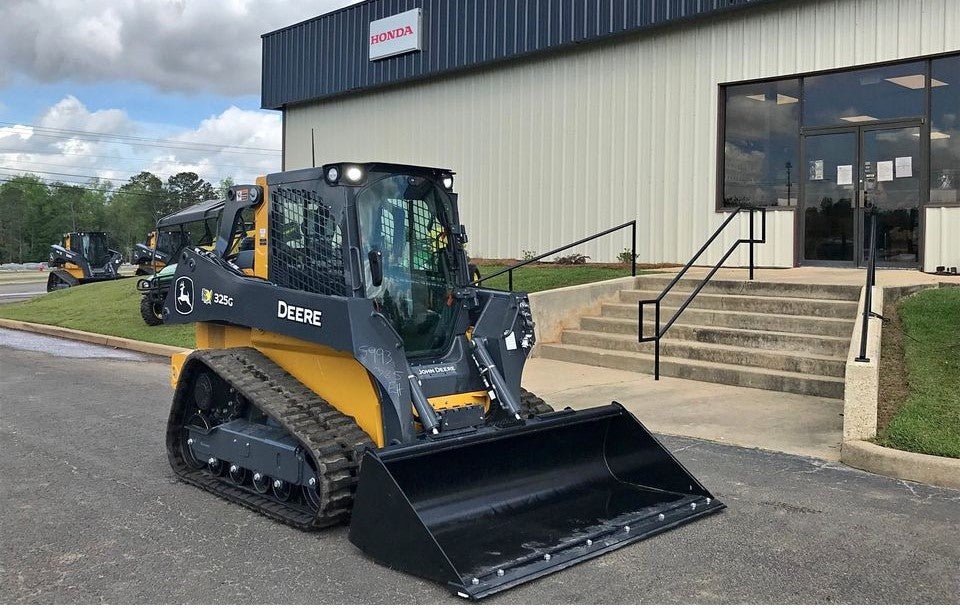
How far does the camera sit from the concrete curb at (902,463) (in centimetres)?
602

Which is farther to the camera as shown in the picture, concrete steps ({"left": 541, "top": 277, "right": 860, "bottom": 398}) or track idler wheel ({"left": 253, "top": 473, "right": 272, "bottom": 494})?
concrete steps ({"left": 541, "top": 277, "right": 860, "bottom": 398})

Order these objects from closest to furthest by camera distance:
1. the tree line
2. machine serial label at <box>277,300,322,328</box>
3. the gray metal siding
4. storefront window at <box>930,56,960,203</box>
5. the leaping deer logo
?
machine serial label at <box>277,300,322,328</box> < the leaping deer logo < storefront window at <box>930,56,960,203</box> < the gray metal siding < the tree line

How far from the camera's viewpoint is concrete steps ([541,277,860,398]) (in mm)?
9758

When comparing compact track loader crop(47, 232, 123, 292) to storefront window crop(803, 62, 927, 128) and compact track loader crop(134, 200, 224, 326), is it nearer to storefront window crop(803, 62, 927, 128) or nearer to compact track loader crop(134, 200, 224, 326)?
compact track loader crop(134, 200, 224, 326)

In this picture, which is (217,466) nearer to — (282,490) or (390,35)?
(282,490)

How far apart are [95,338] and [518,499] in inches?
544

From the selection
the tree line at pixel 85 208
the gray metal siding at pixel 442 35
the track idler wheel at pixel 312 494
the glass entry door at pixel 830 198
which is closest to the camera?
the track idler wheel at pixel 312 494

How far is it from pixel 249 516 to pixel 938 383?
19.8 ft

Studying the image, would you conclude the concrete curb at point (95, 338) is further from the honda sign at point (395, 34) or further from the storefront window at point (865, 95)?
the storefront window at point (865, 95)

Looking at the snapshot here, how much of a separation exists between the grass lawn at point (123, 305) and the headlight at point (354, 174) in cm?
880

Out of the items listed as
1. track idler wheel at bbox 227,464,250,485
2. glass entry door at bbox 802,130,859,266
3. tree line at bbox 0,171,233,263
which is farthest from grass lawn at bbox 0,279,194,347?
tree line at bbox 0,171,233,263

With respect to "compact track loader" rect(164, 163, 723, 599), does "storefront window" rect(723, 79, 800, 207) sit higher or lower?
higher

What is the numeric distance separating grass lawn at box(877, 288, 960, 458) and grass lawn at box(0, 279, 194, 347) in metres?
10.9

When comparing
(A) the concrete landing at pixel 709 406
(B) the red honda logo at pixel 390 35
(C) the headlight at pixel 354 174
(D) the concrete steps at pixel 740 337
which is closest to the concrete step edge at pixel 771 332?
(D) the concrete steps at pixel 740 337
